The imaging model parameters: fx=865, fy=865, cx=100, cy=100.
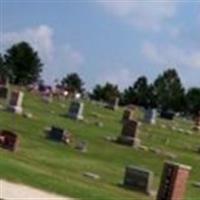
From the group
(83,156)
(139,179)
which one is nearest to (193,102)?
(83,156)

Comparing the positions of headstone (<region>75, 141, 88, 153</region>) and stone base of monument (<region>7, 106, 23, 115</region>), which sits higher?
stone base of monument (<region>7, 106, 23, 115</region>)

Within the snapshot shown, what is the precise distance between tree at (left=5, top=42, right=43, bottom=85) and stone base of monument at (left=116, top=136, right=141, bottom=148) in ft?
197

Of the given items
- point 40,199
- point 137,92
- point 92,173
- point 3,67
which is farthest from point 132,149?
point 137,92

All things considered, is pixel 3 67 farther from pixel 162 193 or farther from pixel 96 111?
pixel 162 193

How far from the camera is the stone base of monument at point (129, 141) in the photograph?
4030cm

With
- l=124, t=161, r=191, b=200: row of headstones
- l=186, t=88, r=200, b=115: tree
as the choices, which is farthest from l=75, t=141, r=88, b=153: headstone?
l=186, t=88, r=200, b=115: tree

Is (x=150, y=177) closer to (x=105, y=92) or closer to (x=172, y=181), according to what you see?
(x=172, y=181)

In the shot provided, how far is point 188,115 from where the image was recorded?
112m

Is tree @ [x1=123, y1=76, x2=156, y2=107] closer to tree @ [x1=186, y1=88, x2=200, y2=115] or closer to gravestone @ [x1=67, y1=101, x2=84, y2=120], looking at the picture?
tree @ [x1=186, y1=88, x2=200, y2=115]

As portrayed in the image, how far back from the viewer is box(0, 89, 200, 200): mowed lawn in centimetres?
2255

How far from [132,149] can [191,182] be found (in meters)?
8.47

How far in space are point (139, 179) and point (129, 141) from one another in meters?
14.6

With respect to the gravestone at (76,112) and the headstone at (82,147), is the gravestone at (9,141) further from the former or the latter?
the gravestone at (76,112)

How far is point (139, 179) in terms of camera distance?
1027 inches
